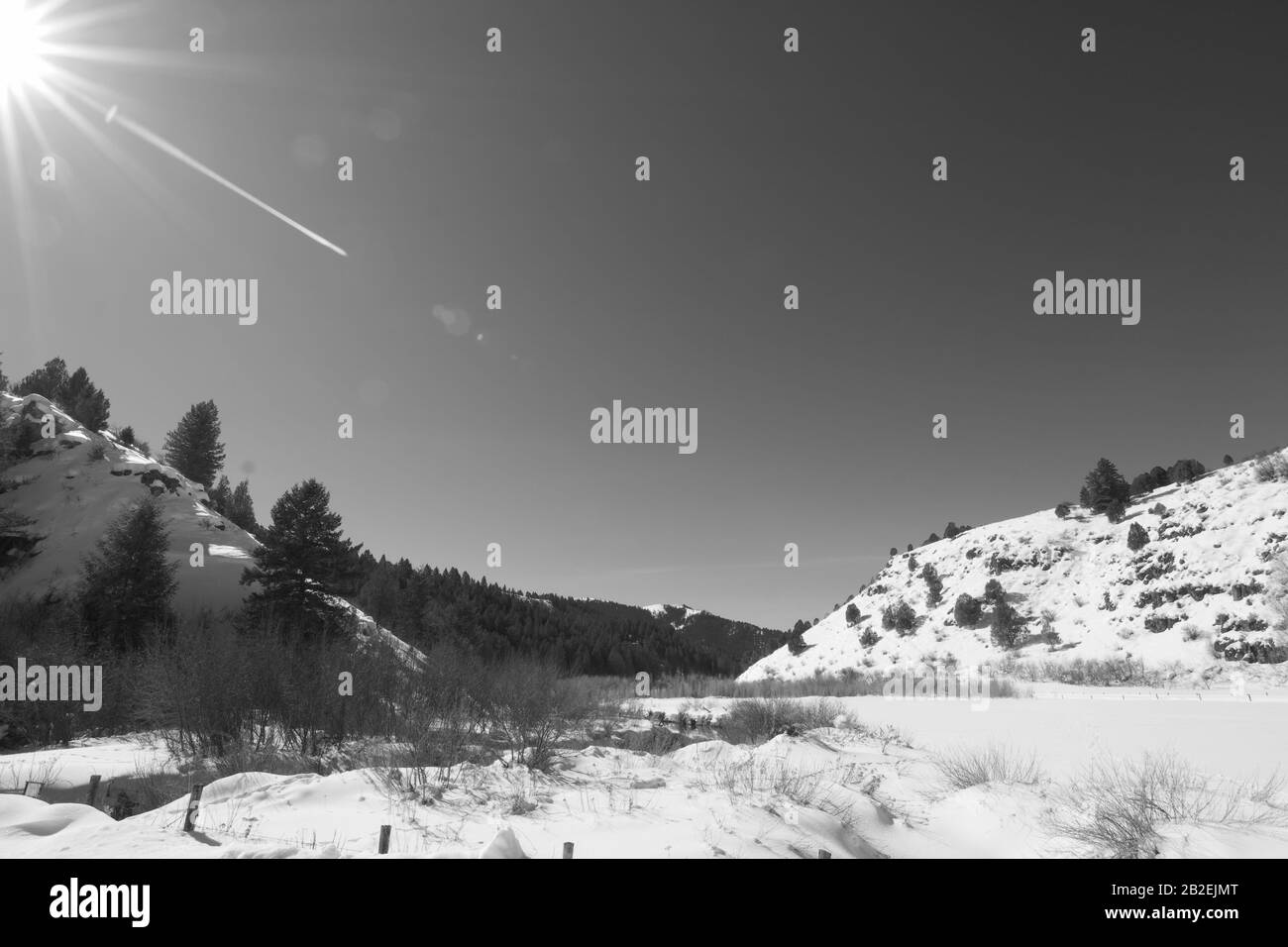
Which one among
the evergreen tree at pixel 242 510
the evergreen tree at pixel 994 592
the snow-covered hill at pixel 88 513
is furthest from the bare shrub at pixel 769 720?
the evergreen tree at pixel 242 510

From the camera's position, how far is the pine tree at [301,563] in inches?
1272

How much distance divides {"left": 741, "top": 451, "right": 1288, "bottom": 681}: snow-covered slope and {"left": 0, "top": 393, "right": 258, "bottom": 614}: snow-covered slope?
4551 cm

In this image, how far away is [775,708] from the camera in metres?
21.4

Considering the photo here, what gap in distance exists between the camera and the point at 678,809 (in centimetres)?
789

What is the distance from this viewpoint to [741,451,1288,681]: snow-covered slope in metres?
27.5

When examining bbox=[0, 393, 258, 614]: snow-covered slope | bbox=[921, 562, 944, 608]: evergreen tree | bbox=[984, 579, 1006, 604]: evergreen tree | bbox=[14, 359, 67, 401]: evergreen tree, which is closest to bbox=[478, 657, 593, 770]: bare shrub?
bbox=[0, 393, 258, 614]: snow-covered slope

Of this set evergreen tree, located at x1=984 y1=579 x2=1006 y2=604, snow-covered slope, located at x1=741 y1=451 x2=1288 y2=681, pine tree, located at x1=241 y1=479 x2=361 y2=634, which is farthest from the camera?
evergreen tree, located at x1=984 y1=579 x2=1006 y2=604

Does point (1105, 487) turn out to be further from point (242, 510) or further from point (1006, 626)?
point (242, 510)

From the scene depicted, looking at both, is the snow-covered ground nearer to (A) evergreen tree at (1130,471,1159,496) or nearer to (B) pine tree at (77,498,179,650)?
(B) pine tree at (77,498,179,650)

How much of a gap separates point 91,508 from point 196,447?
24.6 m

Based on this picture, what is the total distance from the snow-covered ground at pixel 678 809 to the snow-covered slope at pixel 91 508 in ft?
90.5

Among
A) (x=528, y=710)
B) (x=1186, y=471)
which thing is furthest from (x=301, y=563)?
(x=1186, y=471)
